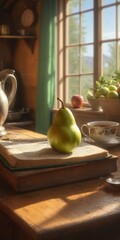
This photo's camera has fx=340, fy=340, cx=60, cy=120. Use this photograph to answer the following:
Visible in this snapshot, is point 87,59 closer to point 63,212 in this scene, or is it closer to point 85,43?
point 85,43

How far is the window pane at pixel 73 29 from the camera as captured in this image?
321cm

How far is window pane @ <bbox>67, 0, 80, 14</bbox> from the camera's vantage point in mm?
3172

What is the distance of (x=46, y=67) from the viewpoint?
317cm

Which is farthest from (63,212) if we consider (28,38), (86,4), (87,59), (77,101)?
(28,38)

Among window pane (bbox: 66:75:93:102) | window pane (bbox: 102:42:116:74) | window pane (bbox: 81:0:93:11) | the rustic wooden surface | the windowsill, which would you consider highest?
window pane (bbox: 81:0:93:11)

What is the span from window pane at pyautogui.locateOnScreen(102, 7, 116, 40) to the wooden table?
2.17 meters

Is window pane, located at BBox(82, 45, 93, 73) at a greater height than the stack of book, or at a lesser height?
greater

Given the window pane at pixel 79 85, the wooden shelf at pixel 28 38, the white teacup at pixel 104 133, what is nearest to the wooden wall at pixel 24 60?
the wooden shelf at pixel 28 38

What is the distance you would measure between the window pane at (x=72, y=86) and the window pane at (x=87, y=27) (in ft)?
1.27

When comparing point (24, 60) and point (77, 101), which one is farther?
point (24, 60)

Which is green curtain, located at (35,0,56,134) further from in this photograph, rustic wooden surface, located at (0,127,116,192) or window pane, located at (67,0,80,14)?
rustic wooden surface, located at (0,127,116,192)

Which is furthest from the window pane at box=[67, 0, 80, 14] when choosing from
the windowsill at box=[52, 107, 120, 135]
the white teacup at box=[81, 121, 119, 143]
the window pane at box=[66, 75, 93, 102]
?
the white teacup at box=[81, 121, 119, 143]

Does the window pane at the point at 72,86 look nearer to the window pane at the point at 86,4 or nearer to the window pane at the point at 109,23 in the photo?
the window pane at the point at 109,23

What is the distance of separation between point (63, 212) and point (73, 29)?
2821 millimetres
